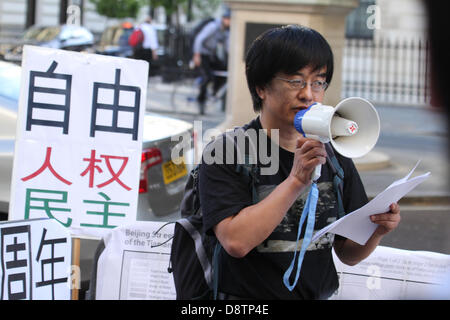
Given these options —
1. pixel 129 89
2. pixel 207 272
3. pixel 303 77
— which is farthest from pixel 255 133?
pixel 129 89

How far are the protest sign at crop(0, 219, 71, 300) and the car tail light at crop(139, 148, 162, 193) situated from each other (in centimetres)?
153

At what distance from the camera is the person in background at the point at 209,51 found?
15734 mm

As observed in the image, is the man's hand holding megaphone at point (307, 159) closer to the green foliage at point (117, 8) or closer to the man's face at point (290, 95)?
the man's face at point (290, 95)

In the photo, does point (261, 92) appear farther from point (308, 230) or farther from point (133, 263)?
point (133, 263)

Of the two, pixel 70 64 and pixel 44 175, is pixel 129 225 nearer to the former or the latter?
pixel 44 175

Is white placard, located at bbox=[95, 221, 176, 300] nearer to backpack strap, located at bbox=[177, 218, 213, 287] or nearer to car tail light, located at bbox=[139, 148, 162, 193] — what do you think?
backpack strap, located at bbox=[177, 218, 213, 287]

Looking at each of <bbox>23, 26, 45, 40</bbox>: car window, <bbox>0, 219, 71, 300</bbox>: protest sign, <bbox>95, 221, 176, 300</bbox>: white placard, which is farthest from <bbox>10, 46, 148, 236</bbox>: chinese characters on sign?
<bbox>23, 26, 45, 40</bbox>: car window

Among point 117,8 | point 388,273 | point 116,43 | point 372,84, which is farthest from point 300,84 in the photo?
point 117,8

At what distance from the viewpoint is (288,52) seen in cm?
225

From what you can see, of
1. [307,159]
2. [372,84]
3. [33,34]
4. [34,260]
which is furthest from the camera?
[33,34]

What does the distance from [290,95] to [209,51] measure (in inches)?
542

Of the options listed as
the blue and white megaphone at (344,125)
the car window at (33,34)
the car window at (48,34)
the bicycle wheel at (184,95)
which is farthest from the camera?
the car window at (33,34)

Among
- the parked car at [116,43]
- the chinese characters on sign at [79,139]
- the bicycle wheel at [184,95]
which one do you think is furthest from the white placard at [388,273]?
the parked car at [116,43]

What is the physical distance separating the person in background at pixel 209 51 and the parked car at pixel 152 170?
10.5 meters
